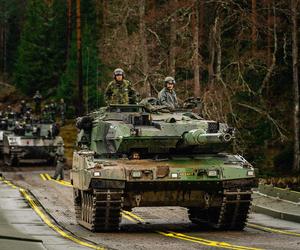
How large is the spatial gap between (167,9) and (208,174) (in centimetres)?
1965

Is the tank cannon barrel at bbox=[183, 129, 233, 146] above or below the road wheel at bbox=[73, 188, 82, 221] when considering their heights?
above

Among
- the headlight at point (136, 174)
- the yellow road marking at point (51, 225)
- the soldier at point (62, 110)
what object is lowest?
the yellow road marking at point (51, 225)

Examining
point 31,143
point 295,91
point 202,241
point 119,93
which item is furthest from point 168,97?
point 31,143

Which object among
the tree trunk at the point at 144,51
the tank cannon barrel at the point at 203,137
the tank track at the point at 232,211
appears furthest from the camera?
the tree trunk at the point at 144,51

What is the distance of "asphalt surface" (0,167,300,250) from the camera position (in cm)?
1441

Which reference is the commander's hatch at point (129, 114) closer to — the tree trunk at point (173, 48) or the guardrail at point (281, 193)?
the guardrail at point (281, 193)

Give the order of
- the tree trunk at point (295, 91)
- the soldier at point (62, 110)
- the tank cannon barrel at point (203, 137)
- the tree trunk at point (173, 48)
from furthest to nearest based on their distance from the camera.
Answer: the soldier at point (62, 110) → the tree trunk at point (173, 48) → the tree trunk at point (295, 91) → the tank cannon barrel at point (203, 137)

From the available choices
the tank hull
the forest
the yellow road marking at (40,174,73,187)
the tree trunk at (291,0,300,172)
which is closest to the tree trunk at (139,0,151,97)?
the forest

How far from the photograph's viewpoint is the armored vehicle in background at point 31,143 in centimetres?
4059

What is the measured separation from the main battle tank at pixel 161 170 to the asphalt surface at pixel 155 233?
468 mm

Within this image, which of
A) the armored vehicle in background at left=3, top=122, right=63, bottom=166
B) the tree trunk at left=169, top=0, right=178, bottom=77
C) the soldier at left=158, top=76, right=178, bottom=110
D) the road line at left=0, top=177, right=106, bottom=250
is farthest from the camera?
the armored vehicle in background at left=3, top=122, right=63, bottom=166

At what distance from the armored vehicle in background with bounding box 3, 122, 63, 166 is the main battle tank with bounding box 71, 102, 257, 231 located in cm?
2235

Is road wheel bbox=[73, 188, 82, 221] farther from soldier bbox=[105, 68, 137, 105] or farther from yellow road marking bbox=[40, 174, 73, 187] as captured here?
yellow road marking bbox=[40, 174, 73, 187]

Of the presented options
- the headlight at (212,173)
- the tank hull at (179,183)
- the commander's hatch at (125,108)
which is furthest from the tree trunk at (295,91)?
the headlight at (212,173)
